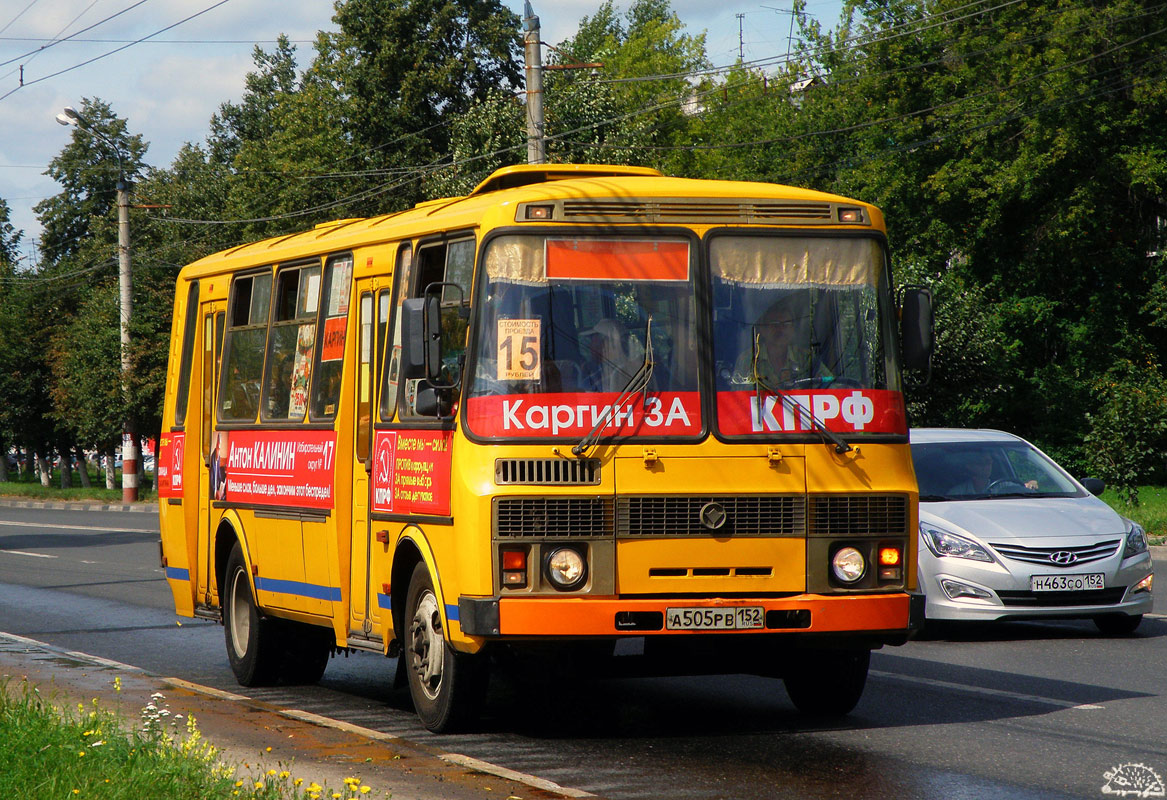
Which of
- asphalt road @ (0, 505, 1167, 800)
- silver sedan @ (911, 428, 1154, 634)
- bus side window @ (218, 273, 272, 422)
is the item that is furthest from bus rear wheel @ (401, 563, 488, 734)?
silver sedan @ (911, 428, 1154, 634)

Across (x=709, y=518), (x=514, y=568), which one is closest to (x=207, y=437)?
(x=514, y=568)

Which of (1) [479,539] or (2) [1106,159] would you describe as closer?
(1) [479,539]

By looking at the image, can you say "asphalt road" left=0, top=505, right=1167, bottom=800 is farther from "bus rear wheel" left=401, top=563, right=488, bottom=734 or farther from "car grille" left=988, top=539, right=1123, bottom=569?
"car grille" left=988, top=539, right=1123, bottom=569

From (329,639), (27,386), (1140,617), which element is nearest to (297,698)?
(329,639)

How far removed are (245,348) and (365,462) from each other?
2373mm

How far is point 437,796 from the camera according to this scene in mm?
6289

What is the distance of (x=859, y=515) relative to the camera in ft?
26.0

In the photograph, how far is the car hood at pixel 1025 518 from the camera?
11.8 meters

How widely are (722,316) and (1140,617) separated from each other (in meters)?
5.80

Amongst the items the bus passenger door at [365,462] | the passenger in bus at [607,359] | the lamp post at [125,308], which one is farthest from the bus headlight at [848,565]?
the lamp post at [125,308]

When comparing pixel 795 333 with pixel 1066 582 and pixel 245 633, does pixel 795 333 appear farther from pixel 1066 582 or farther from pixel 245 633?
pixel 245 633

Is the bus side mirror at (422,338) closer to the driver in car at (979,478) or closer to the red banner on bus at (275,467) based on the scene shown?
the red banner on bus at (275,467)

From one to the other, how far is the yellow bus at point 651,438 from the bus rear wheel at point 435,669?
0.02 metres

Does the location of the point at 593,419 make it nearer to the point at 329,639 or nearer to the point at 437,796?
the point at 437,796
